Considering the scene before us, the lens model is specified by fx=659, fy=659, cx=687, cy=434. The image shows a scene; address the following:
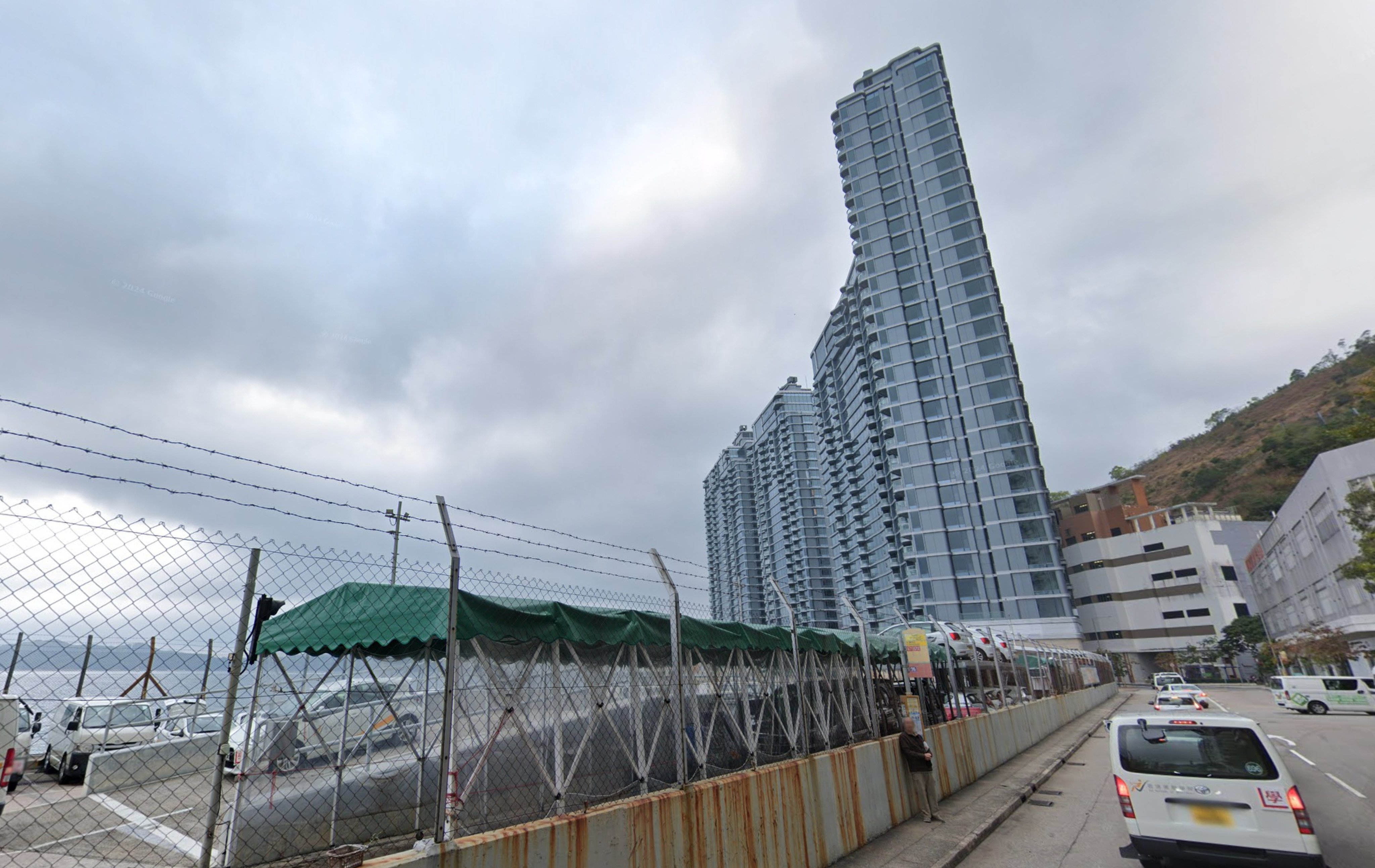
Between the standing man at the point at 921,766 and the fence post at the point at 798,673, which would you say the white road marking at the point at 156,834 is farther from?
the standing man at the point at 921,766

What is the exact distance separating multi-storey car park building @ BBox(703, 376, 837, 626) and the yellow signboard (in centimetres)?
9908

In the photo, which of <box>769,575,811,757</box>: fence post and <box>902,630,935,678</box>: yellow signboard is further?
<box>902,630,935,678</box>: yellow signboard

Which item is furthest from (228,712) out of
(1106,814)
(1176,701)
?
(1176,701)

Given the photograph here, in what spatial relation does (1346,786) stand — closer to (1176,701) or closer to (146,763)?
(1176,701)

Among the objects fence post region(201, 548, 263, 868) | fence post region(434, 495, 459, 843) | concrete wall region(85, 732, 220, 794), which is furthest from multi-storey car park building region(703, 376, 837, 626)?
fence post region(201, 548, 263, 868)

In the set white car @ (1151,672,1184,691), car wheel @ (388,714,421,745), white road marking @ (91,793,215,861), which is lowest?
white car @ (1151,672,1184,691)

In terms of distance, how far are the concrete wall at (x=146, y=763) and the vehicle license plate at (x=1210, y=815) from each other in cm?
1450

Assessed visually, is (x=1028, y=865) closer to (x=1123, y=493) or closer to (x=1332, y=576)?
(x=1332, y=576)

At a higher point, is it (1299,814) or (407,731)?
(407,731)

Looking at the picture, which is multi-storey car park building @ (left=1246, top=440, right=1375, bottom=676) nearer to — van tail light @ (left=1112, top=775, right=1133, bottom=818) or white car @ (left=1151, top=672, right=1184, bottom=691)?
white car @ (left=1151, top=672, right=1184, bottom=691)

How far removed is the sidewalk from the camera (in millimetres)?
7723

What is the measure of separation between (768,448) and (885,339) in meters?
60.4

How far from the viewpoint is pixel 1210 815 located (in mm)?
6742

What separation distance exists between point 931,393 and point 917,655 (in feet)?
225
